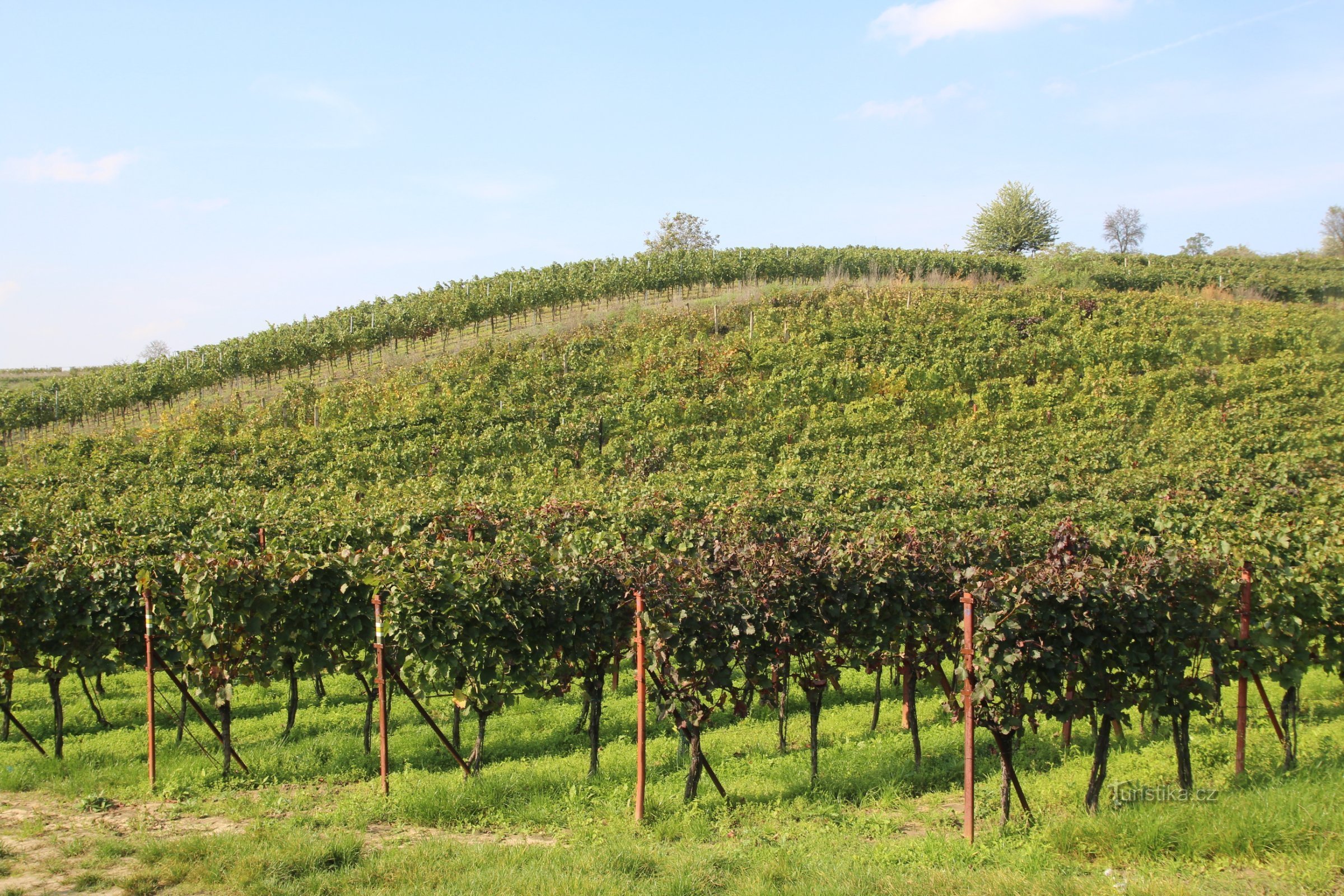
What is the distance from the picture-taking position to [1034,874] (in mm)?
5562

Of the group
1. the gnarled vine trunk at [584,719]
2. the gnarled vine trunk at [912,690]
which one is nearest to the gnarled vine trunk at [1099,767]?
the gnarled vine trunk at [912,690]

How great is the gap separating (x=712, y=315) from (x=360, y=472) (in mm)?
15338

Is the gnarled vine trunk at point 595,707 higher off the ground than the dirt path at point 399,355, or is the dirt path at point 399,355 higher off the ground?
the dirt path at point 399,355

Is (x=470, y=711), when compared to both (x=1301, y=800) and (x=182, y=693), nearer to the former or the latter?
(x=182, y=693)

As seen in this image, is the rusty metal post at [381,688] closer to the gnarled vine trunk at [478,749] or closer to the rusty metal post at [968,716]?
the gnarled vine trunk at [478,749]

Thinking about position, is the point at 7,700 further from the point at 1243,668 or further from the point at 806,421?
the point at 806,421

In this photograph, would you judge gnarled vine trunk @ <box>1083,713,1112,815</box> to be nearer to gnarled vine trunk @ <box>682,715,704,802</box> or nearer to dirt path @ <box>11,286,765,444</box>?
gnarled vine trunk @ <box>682,715,704,802</box>

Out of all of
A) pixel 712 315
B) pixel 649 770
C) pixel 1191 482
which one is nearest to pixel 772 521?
pixel 649 770

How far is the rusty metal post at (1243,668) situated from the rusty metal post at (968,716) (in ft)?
7.91

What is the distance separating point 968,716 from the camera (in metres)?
6.69

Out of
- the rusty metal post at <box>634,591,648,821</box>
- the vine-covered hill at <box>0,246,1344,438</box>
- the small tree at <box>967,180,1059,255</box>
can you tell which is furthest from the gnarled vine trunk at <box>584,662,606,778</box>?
the small tree at <box>967,180,1059,255</box>

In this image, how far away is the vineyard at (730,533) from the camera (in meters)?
7.55

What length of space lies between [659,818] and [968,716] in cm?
275

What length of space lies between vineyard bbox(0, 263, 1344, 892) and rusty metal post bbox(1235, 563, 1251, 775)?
1.2 inches
